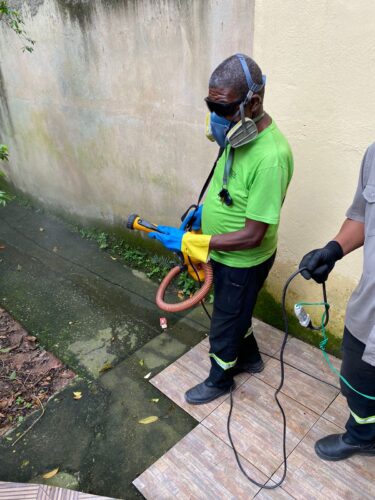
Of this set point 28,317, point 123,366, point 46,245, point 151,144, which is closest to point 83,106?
point 151,144

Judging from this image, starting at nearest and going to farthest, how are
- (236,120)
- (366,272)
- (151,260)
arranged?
(366,272) → (236,120) → (151,260)

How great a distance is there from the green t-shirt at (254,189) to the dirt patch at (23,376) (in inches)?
79.4

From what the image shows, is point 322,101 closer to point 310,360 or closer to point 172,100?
point 172,100

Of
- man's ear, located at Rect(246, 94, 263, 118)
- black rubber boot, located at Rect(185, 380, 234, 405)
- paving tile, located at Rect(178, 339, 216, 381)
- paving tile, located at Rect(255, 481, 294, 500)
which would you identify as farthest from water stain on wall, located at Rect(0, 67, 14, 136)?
paving tile, located at Rect(255, 481, 294, 500)

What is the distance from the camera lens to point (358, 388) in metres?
2.05

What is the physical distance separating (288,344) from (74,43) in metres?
4.34

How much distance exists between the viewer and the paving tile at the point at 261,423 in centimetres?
243

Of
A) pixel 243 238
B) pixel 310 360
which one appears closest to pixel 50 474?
pixel 243 238

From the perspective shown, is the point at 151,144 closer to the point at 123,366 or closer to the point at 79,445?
the point at 123,366

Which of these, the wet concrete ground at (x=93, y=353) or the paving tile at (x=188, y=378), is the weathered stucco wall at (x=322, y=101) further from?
the wet concrete ground at (x=93, y=353)

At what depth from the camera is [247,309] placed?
2.46 metres

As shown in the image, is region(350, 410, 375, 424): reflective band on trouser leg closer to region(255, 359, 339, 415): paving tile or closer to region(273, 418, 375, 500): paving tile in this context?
region(273, 418, 375, 500): paving tile

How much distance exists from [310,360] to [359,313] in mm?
1438

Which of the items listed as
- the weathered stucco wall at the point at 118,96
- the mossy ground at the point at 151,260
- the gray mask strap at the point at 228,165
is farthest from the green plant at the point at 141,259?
the gray mask strap at the point at 228,165
